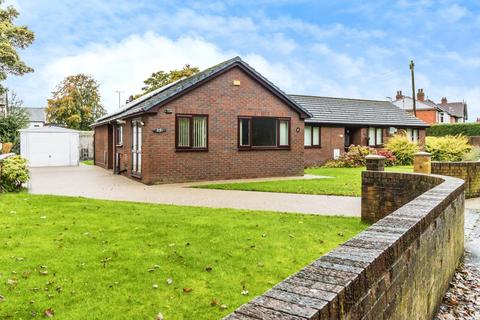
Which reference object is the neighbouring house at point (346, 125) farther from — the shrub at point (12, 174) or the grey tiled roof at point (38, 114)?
the grey tiled roof at point (38, 114)

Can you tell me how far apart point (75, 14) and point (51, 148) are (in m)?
9.94

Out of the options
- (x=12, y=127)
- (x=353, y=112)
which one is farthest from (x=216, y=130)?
(x=12, y=127)

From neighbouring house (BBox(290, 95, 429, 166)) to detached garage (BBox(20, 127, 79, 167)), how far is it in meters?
15.4

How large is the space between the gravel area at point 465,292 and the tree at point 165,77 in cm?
3953

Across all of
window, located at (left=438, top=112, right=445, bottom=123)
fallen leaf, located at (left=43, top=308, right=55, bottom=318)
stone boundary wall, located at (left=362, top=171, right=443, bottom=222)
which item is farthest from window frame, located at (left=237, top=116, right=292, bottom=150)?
window, located at (left=438, top=112, right=445, bottom=123)

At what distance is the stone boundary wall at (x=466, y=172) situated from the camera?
11.3 meters

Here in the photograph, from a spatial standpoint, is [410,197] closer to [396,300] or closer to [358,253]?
[396,300]

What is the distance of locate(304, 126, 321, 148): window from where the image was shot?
83.1ft

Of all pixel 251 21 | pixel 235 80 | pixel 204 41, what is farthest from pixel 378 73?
pixel 235 80

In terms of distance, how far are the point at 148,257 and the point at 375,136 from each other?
25.6 m

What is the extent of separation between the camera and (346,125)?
26859 millimetres

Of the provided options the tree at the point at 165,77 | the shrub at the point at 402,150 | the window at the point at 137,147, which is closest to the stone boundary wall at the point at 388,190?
the window at the point at 137,147

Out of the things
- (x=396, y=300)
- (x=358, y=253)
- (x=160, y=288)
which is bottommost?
(x=160, y=288)

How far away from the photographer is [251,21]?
944 inches
